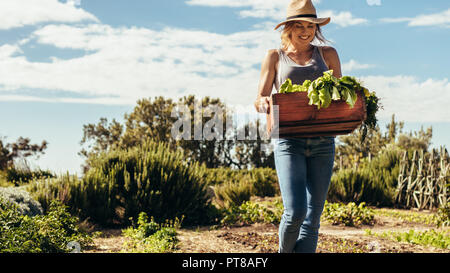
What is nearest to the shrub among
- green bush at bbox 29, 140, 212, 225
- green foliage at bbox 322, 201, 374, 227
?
green bush at bbox 29, 140, 212, 225

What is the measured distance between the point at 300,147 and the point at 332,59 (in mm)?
839

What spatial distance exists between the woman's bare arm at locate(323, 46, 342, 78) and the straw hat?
22cm

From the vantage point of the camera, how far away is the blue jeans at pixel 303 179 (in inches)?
125

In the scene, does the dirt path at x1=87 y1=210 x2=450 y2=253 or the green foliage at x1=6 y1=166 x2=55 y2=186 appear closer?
the dirt path at x1=87 y1=210 x2=450 y2=253

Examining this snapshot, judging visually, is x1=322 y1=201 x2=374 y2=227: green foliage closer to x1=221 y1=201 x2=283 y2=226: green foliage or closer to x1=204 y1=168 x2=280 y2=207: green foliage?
x1=221 y1=201 x2=283 y2=226: green foliage

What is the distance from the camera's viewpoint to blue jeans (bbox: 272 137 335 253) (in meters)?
3.18

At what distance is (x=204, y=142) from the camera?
88.3ft

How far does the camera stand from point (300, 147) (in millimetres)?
3213

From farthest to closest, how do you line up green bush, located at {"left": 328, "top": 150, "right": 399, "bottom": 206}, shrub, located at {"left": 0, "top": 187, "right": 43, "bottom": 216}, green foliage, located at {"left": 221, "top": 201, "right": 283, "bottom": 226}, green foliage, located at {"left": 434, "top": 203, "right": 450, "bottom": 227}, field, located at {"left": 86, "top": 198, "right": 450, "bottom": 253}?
green bush, located at {"left": 328, "top": 150, "right": 399, "bottom": 206} < green foliage, located at {"left": 434, "top": 203, "right": 450, "bottom": 227} < green foliage, located at {"left": 221, "top": 201, "right": 283, "bottom": 226} < shrub, located at {"left": 0, "top": 187, "right": 43, "bottom": 216} < field, located at {"left": 86, "top": 198, "right": 450, "bottom": 253}

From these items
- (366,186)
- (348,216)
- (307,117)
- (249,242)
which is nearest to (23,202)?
(249,242)

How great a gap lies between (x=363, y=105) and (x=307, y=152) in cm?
57

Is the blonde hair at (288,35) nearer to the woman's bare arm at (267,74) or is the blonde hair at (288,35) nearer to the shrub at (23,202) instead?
the woman's bare arm at (267,74)

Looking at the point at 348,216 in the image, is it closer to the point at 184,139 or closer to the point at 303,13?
the point at 303,13
